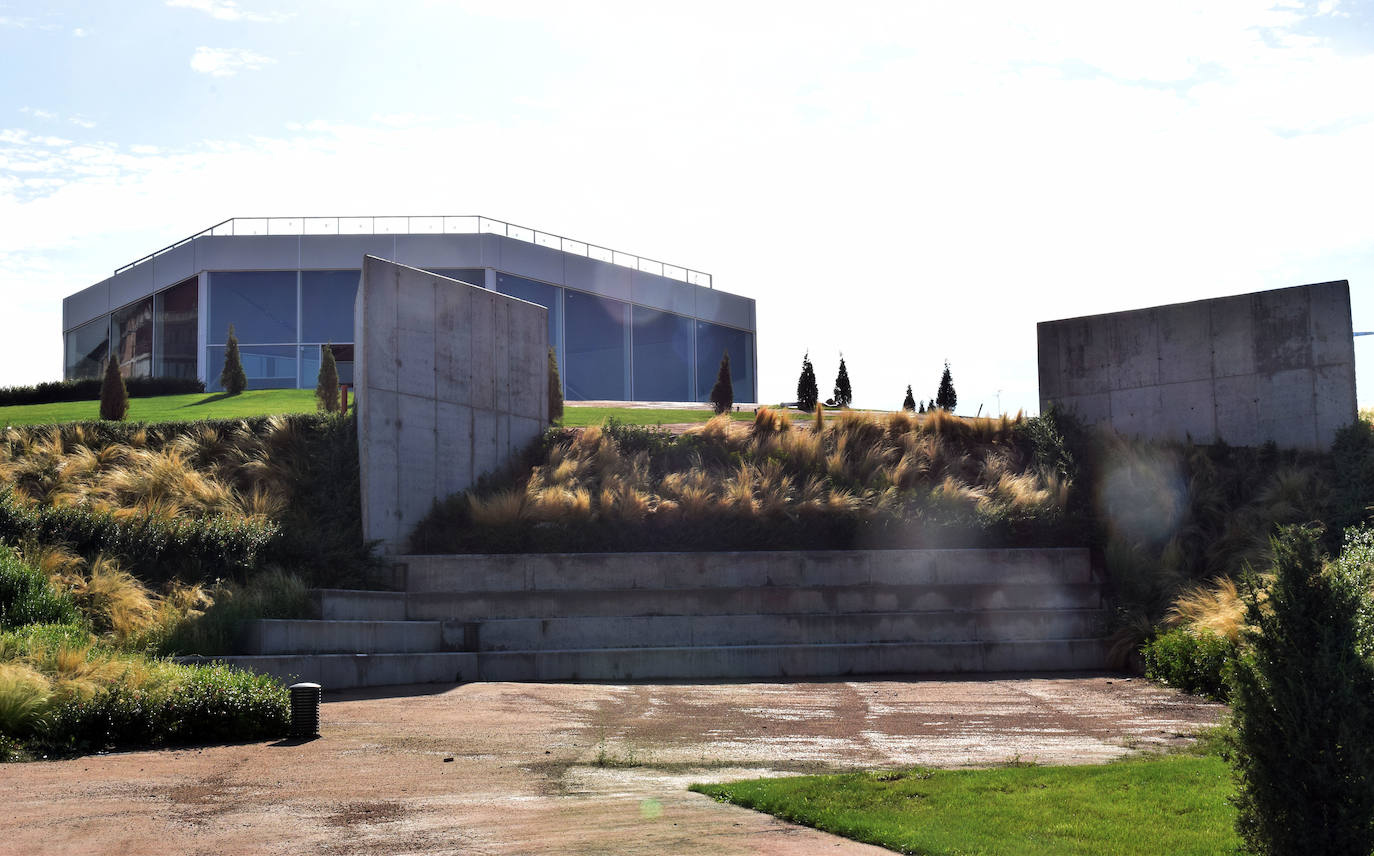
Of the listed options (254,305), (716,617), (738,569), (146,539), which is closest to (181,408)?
(254,305)

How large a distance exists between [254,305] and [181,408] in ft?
35.0

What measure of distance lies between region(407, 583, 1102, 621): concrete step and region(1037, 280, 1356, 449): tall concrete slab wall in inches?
223

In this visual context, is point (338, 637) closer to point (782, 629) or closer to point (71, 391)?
point (782, 629)

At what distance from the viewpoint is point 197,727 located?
937 cm

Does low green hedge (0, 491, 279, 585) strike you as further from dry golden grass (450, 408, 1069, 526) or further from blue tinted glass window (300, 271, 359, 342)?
blue tinted glass window (300, 271, 359, 342)

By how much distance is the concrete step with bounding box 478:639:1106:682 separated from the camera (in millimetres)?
13523

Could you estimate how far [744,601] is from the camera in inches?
586

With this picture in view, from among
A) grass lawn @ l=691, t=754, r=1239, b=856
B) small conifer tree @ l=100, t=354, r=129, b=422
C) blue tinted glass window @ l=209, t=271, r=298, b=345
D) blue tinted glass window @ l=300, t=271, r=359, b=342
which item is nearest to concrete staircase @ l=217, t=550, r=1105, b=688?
grass lawn @ l=691, t=754, r=1239, b=856

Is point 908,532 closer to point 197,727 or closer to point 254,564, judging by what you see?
point 254,564

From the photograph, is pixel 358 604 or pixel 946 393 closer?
→ pixel 358 604

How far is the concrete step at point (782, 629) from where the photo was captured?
1417 cm


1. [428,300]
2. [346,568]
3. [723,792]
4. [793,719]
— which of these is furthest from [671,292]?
[723,792]

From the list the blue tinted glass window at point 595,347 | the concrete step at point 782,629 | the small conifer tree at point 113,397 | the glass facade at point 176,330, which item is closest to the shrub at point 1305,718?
the concrete step at point 782,629

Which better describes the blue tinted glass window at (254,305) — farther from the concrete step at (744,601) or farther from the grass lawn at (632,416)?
the concrete step at (744,601)
